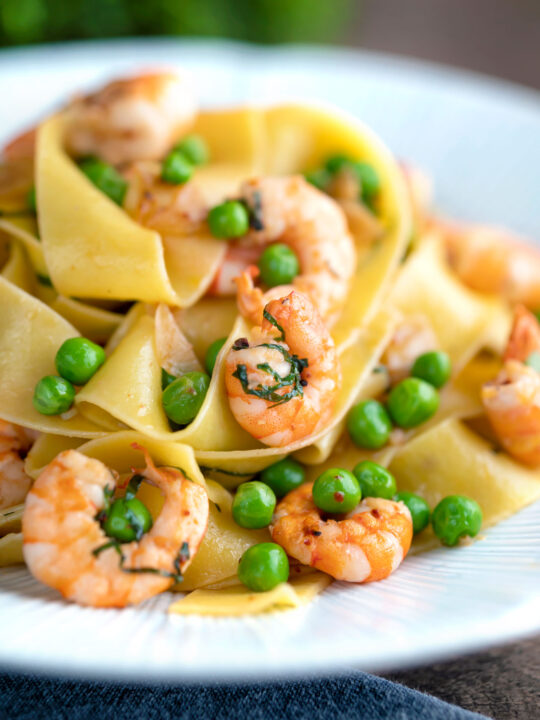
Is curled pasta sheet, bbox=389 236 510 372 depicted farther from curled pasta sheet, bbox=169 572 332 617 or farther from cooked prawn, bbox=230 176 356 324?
curled pasta sheet, bbox=169 572 332 617

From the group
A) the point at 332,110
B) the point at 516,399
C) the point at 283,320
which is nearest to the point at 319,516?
the point at 283,320

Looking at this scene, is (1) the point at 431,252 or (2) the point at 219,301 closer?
(2) the point at 219,301

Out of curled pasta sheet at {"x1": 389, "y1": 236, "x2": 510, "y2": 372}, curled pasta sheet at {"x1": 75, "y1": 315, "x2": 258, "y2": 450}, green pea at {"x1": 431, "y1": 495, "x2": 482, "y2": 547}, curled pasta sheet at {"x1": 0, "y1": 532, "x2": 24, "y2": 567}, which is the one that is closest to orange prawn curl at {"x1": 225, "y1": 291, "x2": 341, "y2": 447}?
curled pasta sheet at {"x1": 75, "y1": 315, "x2": 258, "y2": 450}

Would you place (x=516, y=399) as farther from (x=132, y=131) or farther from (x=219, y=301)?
(x=132, y=131)

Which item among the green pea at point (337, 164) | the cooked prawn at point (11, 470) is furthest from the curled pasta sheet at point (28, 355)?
the green pea at point (337, 164)

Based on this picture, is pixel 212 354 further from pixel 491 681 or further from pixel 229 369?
pixel 491 681

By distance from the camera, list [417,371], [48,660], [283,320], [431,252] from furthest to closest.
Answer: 1. [431,252]
2. [417,371]
3. [283,320]
4. [48,660]

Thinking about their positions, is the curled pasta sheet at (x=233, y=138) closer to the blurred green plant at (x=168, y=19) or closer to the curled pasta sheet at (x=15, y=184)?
the curled pasta sheet at (x=15, y=184)

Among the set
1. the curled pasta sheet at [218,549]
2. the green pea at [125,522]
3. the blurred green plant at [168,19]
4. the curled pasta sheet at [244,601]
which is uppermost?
the blurred green plant at [168,19]

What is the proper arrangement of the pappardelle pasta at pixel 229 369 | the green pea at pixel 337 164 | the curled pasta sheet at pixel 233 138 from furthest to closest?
the curled pasta sheet at pixel 233 138 → the green pea at pixel 337 164 → the pappardelle pasta at pixel 229 369
